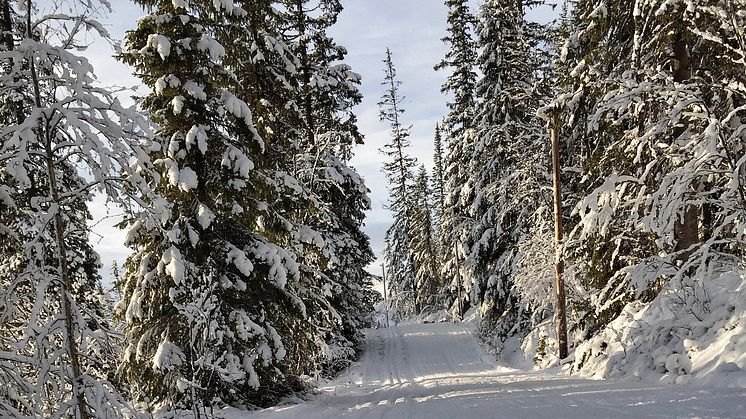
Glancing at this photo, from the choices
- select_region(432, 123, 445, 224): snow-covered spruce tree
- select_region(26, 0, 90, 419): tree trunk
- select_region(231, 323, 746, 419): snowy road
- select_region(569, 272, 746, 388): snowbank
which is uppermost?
select_region(432, 123, 445, 224): snow-covered spruce tree

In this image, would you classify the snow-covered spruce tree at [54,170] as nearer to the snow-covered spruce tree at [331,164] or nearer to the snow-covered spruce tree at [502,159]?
the snow-covered spruce tree at [331,164]

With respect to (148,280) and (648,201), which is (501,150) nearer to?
(648,201)

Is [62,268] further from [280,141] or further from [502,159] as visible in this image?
[502,159]

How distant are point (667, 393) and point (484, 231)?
15.0m

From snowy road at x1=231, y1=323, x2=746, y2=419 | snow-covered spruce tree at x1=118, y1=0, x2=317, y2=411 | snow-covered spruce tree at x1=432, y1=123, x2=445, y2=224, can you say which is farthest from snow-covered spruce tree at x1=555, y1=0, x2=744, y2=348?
snow-covered spruce tree at x1=432, y1=123, x2=445, y2=224

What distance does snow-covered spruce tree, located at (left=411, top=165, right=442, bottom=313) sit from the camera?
4491 cm

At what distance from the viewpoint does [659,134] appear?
1057cm

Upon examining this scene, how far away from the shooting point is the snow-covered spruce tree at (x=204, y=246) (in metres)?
8.74

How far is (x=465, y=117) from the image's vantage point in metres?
26.9

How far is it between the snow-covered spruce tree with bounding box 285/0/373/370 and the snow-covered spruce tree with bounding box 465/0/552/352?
18.8ft

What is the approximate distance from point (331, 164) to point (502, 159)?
26.1 ft

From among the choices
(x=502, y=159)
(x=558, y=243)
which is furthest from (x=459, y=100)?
(x=558, y=243)

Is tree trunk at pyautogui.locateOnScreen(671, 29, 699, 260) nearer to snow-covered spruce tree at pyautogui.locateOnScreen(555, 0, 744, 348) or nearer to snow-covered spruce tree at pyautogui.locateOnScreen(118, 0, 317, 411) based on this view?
snow-covered spruce tree at pyautogui.locateOnScreen(555, 0, 744, 348)

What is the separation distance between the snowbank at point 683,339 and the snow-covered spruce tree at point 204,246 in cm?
703
